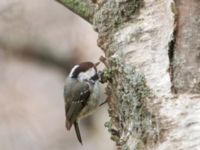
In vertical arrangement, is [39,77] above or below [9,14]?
below

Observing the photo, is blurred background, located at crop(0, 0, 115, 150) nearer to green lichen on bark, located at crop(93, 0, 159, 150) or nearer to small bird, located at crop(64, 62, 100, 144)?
small bird, located at crop(64, 62, 100, 144)

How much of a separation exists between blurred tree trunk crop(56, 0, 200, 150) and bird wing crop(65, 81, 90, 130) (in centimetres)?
199

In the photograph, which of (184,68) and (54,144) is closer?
(184,68)

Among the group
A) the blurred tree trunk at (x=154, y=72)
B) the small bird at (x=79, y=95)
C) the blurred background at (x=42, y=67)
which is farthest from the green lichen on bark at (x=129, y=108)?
the blurred background at (x=42, y=67)

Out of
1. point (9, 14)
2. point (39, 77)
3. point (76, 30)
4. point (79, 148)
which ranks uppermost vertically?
point (9, 14)

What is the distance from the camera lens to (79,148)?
6.26 metres

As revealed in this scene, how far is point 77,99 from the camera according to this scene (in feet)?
16.9

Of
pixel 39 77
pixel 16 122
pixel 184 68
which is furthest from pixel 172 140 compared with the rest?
pixel 39 77

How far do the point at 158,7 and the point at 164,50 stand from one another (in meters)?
0.22

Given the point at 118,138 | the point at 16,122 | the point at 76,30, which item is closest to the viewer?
the point at 118,138

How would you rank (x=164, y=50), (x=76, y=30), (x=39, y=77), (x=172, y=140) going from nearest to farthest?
1. (x=172, y=140)
2. (x=164, y=50)
3. (x=76, y=30)
4. (x=39, y=77)

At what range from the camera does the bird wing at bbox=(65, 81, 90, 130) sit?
Result: 511 centimetres

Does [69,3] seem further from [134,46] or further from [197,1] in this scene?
[197,1]

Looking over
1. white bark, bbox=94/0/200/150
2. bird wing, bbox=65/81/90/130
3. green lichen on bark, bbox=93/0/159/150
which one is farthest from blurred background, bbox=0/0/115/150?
white bark, bbox=94/0/200/150
